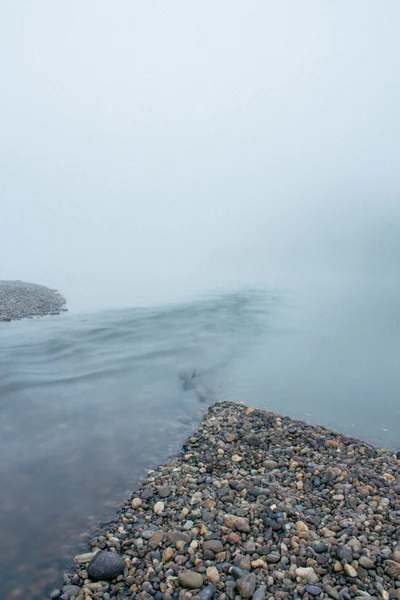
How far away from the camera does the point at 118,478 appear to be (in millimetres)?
8484

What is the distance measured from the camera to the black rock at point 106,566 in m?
5.33

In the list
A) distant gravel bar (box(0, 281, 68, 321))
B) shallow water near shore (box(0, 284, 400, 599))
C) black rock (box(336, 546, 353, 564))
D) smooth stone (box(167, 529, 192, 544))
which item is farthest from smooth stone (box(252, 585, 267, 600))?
distant gravel bar (box(0, 281, 68, 321))

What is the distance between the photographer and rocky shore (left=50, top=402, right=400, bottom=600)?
496 cm

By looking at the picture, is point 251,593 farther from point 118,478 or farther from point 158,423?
point 158,423

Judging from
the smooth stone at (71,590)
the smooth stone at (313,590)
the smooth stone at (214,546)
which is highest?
the smooth stone at (214,546)

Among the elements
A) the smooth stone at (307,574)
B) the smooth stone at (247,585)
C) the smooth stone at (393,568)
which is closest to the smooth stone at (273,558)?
the smooth stone at (307,574)

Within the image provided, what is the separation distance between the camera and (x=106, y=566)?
5.39 meters

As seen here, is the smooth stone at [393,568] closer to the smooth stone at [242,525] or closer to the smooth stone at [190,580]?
the smooth stone at [242,525]

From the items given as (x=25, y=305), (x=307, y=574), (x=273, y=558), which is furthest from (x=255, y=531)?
(x=25, y=305)

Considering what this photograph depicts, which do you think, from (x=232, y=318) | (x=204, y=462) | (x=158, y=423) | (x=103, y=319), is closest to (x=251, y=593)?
(x=204, y=462)

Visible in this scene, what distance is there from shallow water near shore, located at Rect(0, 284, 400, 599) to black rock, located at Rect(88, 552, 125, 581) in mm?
721

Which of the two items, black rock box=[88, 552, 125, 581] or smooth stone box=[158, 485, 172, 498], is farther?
smooth stone box=[158, 485, 172, 498]

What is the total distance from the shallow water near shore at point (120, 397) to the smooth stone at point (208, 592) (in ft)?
7.99

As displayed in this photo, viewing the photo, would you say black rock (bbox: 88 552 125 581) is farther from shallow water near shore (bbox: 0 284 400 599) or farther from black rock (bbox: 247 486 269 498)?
black rock (bbox: 247 486 269 498)
